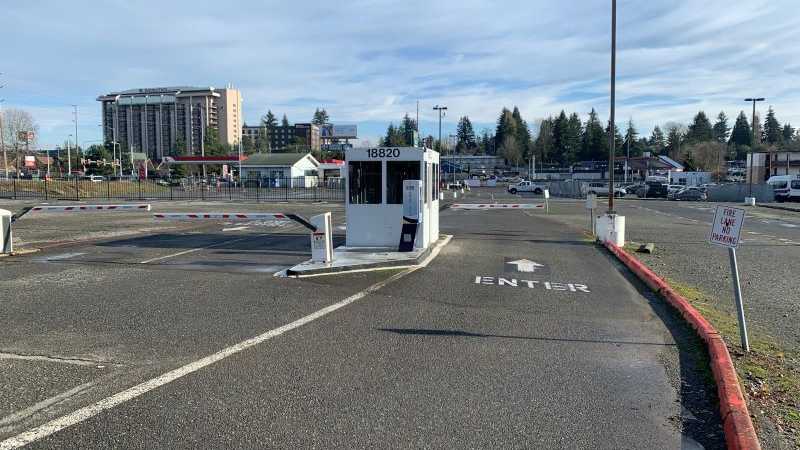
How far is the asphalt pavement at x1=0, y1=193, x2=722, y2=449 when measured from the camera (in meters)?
4.57

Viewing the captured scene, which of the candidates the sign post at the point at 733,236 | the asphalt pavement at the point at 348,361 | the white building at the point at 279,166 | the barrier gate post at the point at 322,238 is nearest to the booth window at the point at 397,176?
the barrier gate post at the point at 322,238

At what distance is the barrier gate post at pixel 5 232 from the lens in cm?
1407

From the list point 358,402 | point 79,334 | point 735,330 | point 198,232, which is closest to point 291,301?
point 79,334

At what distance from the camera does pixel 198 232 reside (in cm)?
2023

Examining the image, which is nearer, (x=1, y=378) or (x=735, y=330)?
(x=1, y=378)

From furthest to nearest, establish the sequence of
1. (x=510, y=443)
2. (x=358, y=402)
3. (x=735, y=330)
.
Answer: (x=735, y=330) → (x=358, y=402) → (x=510, y=443)

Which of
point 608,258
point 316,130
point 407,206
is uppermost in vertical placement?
point 316,130

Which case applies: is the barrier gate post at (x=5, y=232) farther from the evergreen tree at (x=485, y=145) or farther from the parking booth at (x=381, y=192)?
the evergreen tree at (x=485, y=145)

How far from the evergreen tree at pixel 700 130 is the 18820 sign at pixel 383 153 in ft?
494

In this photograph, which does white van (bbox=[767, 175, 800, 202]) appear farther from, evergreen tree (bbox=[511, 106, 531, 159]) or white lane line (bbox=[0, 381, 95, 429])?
evergreen tree (bbox=[511, 106, 531, 159])

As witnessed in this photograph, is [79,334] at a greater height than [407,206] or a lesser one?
lesser

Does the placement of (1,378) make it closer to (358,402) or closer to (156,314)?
(156,314)

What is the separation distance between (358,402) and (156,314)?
14.0 feet

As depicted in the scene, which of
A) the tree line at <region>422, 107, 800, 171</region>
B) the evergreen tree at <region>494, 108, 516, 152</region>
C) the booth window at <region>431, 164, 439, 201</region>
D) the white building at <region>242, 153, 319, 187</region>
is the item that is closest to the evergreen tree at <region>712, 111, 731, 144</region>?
the tree line at <region>422, 107, 800, 171</region>
